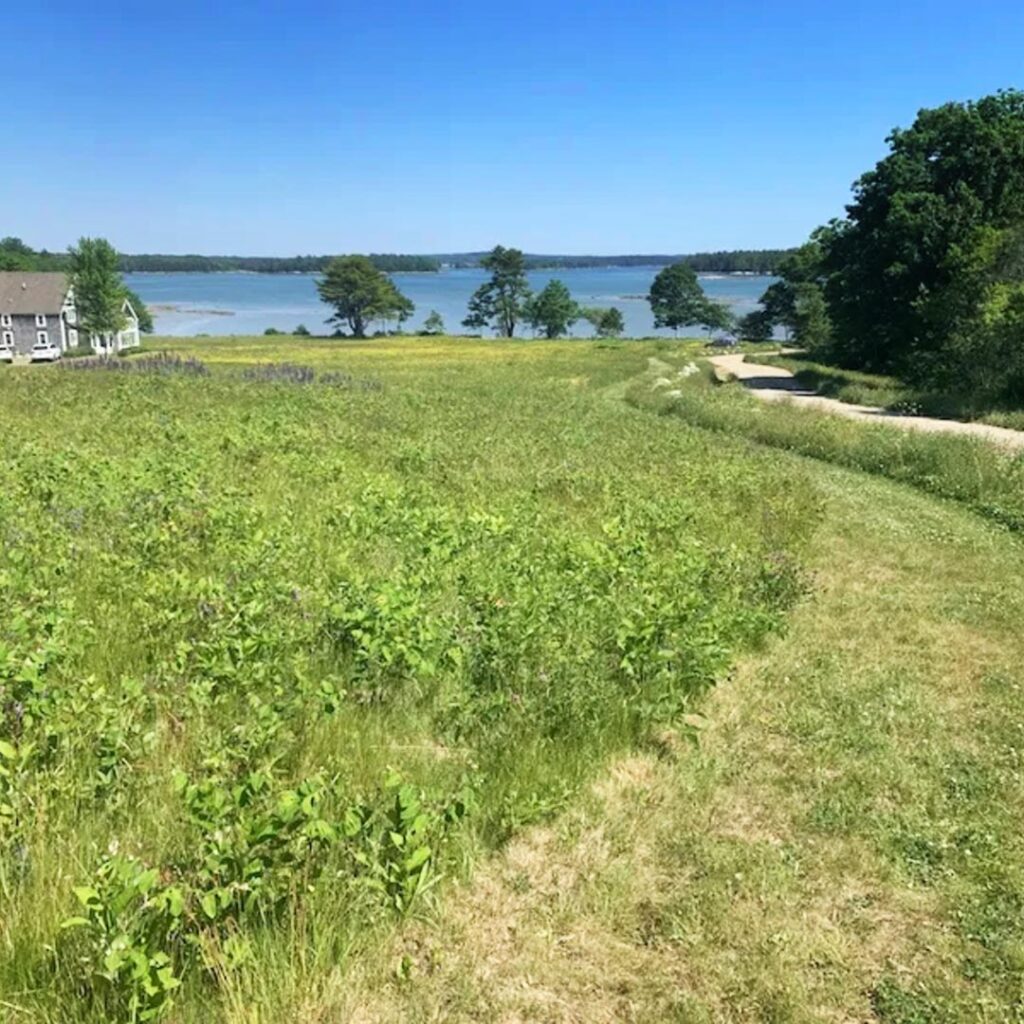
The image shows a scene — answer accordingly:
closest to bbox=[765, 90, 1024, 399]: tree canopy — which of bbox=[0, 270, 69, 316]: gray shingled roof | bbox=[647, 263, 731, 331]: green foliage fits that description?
bbox=[0, 270, 69, 316]: gray shingled roof

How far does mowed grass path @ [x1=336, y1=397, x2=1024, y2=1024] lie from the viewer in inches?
121

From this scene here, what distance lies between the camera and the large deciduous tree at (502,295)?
374ft

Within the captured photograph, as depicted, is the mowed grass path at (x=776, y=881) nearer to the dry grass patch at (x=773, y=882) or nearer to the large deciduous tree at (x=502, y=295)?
the dry grass patch at (x=773, y=882)

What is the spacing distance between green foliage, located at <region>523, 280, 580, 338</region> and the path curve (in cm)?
5291

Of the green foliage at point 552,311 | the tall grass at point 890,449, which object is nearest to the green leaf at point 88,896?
the tall grass at point 890,449

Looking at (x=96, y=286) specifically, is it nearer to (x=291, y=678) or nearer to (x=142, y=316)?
(x=142, y=316)

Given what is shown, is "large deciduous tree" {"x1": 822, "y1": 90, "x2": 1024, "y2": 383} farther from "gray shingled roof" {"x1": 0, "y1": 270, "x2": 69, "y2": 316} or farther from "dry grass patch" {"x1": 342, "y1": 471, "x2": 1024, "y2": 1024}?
"gray shingled roof" {"x1": 0, "y1": 270, "x2": 69, "y2": 316}

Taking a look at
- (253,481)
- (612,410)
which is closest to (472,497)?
(253,481)

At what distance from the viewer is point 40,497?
8.05 metres

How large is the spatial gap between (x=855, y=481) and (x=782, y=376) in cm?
3423

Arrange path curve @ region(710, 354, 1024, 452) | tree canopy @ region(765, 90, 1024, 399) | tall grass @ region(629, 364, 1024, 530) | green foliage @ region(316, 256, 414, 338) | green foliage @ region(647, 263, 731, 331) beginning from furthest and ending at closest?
green foliage @ region(647, 263, 731, 331)
green foliage @ region(316, 256, 414, 338)
tree canopy @ region(765, 90, 1024, 399)
path curve @ region(710, 354, 1024, 452)
tall grass @ region(629, 364, 1024, 530)

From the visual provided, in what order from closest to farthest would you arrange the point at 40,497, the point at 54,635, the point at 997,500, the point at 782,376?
1. the point at 54,635
2. the point at 40,497
3. the point at 997,500
4. the point at 782,376

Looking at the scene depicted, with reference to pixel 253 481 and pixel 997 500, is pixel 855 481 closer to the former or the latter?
pixel 997 500

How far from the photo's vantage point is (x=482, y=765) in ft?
14.1
